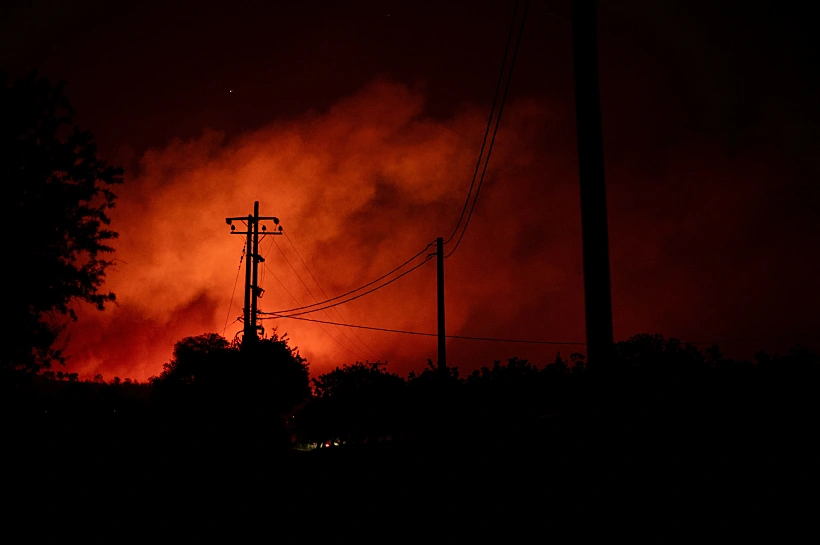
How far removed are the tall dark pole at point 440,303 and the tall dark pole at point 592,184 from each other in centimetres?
1564

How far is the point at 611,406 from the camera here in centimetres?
627

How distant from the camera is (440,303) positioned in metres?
23.0

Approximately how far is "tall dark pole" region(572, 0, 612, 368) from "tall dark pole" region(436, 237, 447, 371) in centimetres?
1564

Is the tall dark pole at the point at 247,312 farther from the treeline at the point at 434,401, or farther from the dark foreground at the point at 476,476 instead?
the dark foreground at the point at 476,476

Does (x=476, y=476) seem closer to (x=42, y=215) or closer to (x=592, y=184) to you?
(x=592, y=184)

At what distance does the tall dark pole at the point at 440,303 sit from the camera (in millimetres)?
21953

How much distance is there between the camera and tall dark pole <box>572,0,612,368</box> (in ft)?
20.7

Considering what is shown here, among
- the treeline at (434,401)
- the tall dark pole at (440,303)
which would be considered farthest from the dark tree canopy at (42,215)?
the tall dark pole at (440,303)

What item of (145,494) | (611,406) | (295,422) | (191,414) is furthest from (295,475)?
(295,422)

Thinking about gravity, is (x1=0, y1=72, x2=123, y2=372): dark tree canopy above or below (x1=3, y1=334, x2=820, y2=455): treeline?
A: above

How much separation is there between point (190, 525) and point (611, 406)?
257 inches

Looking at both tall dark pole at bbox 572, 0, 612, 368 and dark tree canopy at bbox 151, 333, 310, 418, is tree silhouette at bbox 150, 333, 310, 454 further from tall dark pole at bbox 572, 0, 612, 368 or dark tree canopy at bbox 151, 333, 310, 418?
tall dark pole at bbox 572, 0, 612, 368

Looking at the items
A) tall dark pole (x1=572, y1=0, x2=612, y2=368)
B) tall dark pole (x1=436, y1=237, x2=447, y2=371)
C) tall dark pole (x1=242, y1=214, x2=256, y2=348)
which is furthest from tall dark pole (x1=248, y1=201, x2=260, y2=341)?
tall dark pole (x1=572, y1=0, x2=612, y2=368)

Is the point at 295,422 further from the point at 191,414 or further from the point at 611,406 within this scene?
the point at 611,406
